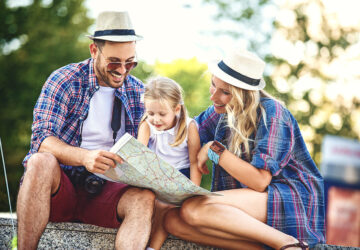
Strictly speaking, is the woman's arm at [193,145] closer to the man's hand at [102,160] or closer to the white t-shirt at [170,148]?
the white t-shirt at [170,148]

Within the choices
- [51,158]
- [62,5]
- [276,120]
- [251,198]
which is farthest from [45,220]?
[62,5]

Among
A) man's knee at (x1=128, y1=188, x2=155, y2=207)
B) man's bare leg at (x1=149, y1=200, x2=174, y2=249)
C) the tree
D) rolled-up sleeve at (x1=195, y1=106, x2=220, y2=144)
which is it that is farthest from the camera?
the tree

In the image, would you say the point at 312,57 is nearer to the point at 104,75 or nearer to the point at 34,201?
the point at 104,75

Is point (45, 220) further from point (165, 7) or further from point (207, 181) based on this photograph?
point (207, 181)

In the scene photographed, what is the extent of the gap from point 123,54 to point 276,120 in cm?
97

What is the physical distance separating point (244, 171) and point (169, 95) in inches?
25.5

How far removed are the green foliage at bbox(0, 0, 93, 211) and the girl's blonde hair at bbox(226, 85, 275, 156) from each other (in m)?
11.0

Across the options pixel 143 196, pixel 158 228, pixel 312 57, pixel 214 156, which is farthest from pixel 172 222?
pixel 312 57

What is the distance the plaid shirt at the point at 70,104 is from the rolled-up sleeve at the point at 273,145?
0.85 meters

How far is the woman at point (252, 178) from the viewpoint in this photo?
2.63 m

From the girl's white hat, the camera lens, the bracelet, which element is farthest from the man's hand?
the girl's white hat

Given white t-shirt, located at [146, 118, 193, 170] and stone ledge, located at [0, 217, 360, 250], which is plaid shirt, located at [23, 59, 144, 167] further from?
stone ledge, located at [0, 217, 360, 250]

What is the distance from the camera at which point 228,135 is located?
9.70ft

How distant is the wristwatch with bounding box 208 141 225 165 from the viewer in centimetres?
265
